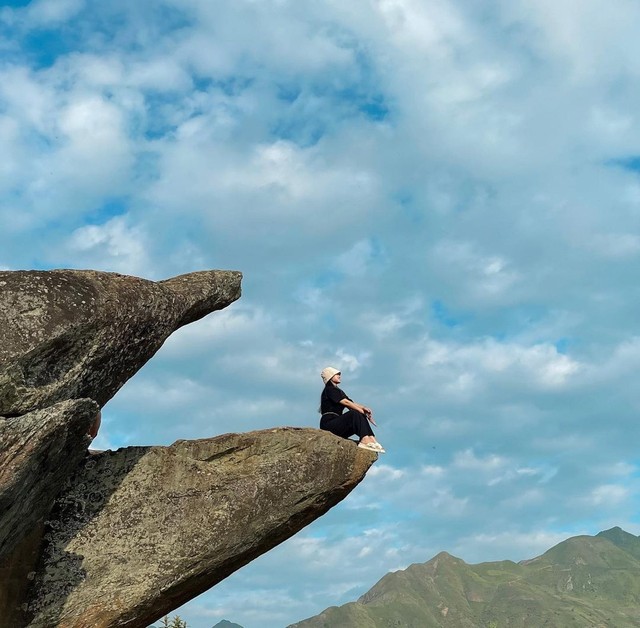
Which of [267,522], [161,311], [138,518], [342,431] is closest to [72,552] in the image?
A: [138,518]

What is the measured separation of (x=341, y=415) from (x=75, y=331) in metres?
9.77

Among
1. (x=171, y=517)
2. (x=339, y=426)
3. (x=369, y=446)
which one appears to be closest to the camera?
(x=171, y=517)

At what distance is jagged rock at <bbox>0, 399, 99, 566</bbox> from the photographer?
1944 cm

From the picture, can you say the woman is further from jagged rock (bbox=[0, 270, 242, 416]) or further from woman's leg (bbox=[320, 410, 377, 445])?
jagged rock (bbox=[0, 270, 242, 416])

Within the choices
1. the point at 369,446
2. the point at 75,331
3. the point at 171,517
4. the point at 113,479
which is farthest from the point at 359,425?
the point at 75,331

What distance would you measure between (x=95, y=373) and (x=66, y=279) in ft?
8.67

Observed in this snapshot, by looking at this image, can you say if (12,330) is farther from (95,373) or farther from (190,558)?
(190,558)

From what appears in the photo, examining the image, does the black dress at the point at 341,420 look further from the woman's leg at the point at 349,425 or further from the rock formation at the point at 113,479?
the rock formation at the point at 113,479

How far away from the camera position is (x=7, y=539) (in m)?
21.2

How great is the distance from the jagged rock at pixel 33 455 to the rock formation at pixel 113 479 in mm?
46

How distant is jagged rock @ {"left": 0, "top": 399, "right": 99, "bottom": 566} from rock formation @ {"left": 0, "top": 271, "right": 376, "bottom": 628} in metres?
0.05

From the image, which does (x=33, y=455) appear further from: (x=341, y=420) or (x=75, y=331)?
(x=341, y=420)

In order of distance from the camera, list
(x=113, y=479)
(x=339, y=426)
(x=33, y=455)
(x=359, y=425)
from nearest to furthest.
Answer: (x=33, y=455)
(x=113, y=479)
(x=359, y=425)
(x=339, y=426)

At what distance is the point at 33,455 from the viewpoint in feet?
64.8
